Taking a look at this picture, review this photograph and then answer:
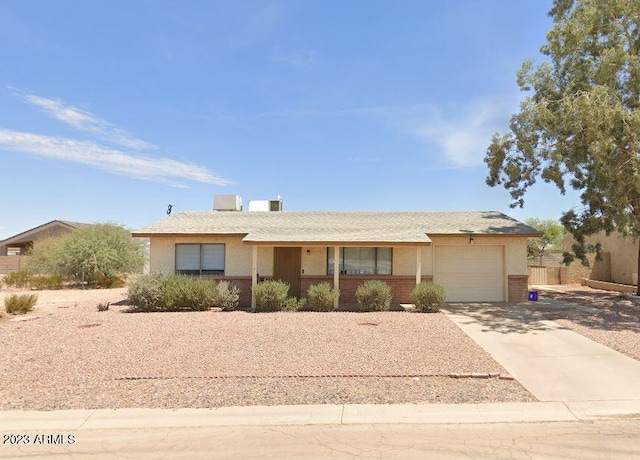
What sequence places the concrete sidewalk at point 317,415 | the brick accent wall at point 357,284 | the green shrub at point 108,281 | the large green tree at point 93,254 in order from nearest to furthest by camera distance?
the concrete sidewalk at point 317,415, the brick accent wall at point 357,284, the large green tree at point 93,254, the green shrub at point 108,281

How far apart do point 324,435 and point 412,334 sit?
5520 millimetres

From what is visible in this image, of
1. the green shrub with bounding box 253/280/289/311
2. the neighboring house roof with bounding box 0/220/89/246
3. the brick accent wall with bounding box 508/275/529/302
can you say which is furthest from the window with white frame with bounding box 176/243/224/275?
the neighboring house roof with bounding box 0/220/89/246

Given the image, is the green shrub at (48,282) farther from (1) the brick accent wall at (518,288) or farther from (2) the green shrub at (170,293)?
(1) the brick accent wall at (518,288)

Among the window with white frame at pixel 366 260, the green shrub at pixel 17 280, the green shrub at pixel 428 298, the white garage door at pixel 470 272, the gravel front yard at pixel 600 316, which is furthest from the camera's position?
the green shrub at pixel 17 280

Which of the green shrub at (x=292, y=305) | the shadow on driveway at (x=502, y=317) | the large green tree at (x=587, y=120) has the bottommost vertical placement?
the shadow on driveway at (x=502, y=317)

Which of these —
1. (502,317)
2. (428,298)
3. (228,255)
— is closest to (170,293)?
(228,255)

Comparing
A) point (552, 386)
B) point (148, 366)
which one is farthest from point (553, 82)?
point (148, 366)

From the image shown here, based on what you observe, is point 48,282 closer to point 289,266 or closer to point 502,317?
point 289,266

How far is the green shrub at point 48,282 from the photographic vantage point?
23.9 metres

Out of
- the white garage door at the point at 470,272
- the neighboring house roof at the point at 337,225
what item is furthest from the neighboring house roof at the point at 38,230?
the white garage door at the point at 470,272

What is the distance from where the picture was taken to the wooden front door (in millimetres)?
15867

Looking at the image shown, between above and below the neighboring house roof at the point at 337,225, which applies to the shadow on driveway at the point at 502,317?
below

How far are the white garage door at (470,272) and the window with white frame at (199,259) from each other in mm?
8363

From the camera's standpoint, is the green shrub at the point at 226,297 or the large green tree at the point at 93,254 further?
the large green tree at the point at 93,254
